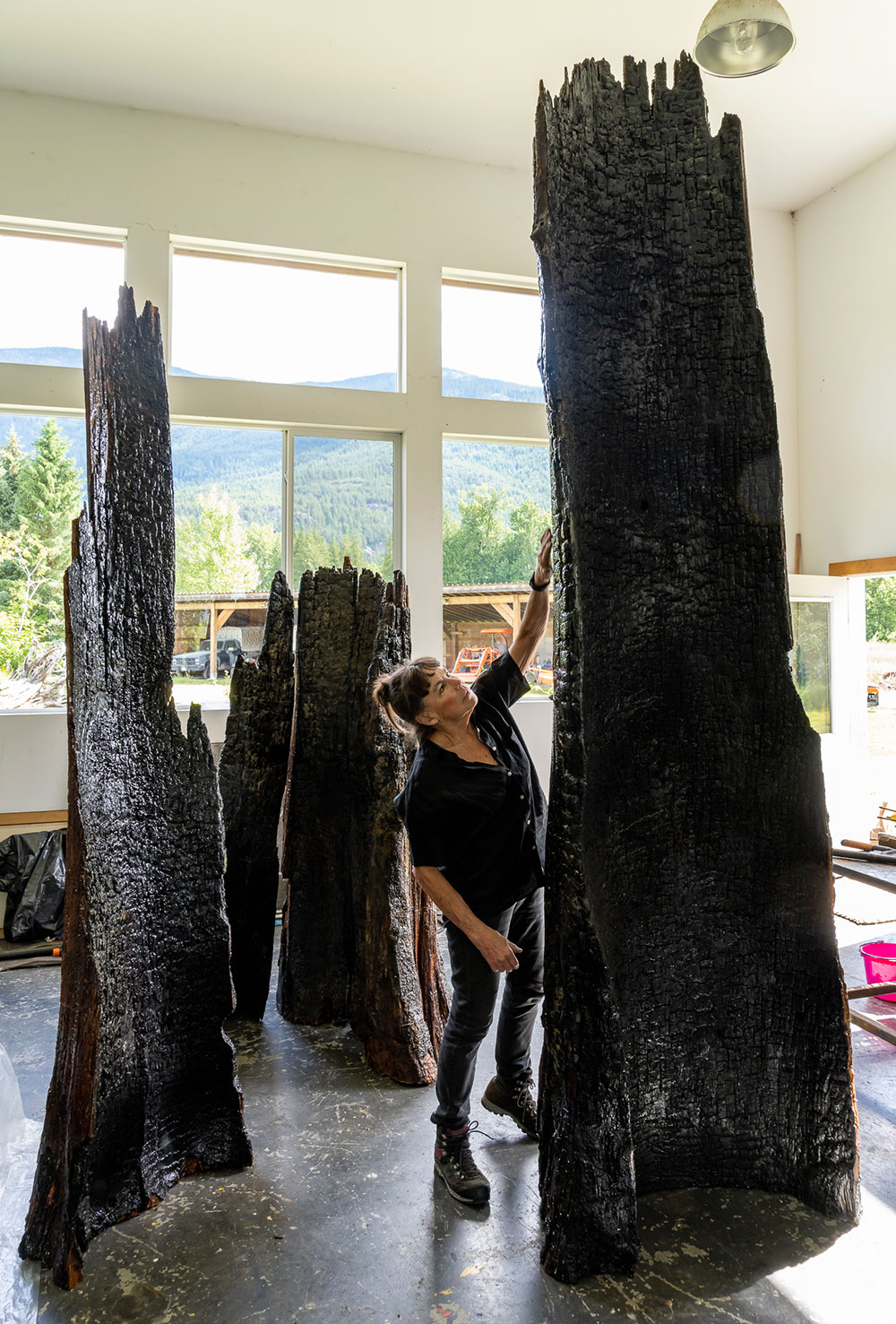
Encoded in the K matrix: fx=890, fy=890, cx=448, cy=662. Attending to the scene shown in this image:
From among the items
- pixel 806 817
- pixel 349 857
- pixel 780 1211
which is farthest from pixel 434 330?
pixel 780 1211

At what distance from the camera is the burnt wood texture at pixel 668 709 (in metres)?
2.07

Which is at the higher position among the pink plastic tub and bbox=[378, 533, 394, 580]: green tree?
bbox=[378, 533, 394, 580]: green tree

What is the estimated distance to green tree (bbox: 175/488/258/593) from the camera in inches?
214

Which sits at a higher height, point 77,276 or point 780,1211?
point 77,276

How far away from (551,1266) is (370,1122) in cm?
86

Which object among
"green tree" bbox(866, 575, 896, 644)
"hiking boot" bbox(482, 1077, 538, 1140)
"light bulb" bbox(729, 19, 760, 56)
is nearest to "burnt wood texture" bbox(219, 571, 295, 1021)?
"hiking boot" bbox(482, 1077, 538, 1140)

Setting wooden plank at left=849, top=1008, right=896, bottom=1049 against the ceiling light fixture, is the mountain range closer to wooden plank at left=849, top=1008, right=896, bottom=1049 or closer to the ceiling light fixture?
the ceiling light fixture

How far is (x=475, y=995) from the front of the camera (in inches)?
92.8

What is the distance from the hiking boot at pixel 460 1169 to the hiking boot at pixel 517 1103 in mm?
267

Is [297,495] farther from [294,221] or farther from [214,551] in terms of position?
[294,221]

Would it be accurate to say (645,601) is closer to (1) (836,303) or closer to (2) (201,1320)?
(2) (201,1320)

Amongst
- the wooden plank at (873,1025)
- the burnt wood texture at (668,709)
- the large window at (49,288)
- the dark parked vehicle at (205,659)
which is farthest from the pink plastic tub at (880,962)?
the large window at (49,288)

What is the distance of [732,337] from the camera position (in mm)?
2166

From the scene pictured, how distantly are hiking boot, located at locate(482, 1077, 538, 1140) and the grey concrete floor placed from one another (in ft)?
0.16
